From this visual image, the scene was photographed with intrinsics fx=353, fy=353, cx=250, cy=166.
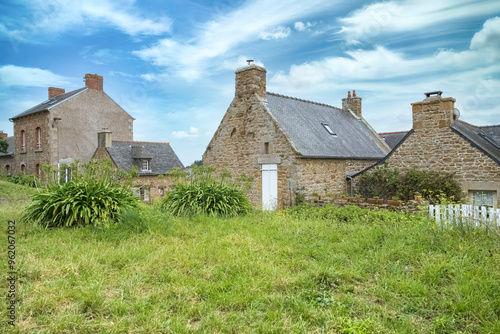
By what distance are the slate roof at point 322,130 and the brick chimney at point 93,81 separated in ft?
58.3

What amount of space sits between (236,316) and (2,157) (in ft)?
117

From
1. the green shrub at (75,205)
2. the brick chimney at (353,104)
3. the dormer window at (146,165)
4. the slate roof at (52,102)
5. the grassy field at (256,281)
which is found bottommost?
the grassy field at (256,281)

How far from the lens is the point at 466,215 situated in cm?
857

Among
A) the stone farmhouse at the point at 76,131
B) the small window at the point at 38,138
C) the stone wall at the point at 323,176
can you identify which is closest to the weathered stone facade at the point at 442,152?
the stone wall at the point at 323,176

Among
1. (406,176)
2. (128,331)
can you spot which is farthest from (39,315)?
(406,176)

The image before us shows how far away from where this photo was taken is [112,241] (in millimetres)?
6742

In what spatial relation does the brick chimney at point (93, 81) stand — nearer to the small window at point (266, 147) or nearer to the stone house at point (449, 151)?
the small window at point (266, 147)

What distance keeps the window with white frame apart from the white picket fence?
11.5ft

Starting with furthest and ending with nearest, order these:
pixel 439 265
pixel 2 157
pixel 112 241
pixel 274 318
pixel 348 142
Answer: pixel 2 157
pixel 348 142
pixel 112 241
pixel 439 265
pixel 274 318

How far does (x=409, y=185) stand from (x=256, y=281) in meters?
9.90

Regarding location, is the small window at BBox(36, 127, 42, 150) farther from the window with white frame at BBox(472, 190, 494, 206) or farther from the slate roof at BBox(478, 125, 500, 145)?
the slate roof at BBox(478, 125, 500, 145)

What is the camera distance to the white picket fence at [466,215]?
7008 millimetres

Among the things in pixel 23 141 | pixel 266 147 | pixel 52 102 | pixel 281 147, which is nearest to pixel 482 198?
pixel 281 147

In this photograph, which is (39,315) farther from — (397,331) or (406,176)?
(406,176)
